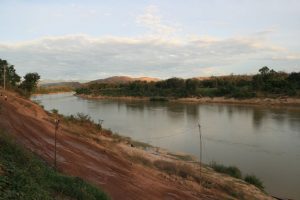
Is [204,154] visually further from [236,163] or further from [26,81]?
[26,81]

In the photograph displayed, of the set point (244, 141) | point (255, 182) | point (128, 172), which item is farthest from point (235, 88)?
point (128, 172)

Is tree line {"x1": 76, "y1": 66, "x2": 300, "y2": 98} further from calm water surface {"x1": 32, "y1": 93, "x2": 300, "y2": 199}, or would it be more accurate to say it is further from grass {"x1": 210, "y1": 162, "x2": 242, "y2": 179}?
grass {"x1": 210, "y1": 162, "x2": 242, "y2": 179}

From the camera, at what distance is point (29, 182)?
20.0 feet

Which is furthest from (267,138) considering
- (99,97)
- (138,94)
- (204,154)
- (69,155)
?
(99,97)

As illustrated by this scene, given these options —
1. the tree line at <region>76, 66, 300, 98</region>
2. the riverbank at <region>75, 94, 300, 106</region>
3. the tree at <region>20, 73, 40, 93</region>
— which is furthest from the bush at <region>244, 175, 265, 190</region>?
the tree line at <region>76, 66, 300, 98</region>

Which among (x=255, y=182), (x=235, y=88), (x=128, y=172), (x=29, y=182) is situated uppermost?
(x=235, y=88)

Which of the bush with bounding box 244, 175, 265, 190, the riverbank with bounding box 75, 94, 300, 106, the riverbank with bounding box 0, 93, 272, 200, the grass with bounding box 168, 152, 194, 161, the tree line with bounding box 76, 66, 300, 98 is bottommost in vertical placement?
the bush with bounding box 244, 175, 265, 190

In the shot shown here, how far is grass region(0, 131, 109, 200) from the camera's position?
5.60 m

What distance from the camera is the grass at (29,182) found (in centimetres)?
560

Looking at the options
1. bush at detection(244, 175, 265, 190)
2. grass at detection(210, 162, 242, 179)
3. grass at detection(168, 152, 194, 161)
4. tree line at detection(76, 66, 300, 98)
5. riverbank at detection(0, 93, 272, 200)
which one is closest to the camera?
riverbank at detection(0, 93, 272, 200)

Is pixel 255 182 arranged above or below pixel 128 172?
below

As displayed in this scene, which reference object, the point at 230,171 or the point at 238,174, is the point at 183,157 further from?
the point at 238,174

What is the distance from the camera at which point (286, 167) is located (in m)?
19.7

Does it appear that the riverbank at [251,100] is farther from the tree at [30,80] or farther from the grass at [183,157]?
the grass at [183,157]
